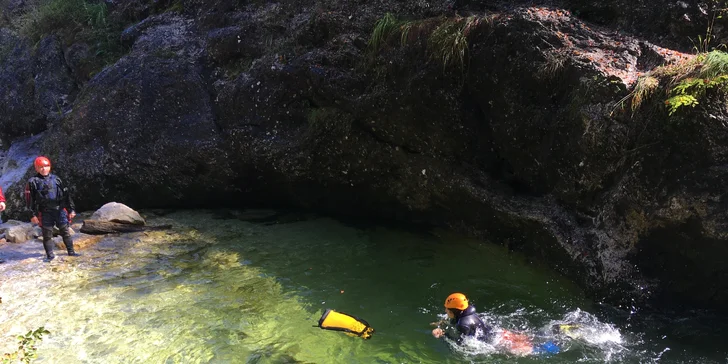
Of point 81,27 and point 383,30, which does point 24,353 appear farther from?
point 81,27

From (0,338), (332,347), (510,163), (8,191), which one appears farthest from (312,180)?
(8,191)

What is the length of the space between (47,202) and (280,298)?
4.03m

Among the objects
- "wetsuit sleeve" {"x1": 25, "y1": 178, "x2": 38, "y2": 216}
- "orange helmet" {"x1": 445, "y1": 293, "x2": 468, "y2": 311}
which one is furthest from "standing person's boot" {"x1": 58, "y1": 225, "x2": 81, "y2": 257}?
"orange helmet" {"x1": 445, "y1": 293, "x2": 468, "y2": 311}

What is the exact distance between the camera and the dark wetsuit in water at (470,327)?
5.50 meters

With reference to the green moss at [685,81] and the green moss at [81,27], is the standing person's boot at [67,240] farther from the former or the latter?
the green moss at [685,81]

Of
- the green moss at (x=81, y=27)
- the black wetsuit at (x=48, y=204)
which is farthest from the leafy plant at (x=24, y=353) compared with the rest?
the green moss at (x=81, y=27)

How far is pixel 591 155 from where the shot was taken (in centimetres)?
610

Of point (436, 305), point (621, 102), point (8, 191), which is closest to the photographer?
point (621, 102)

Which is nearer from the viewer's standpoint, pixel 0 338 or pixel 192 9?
pixel 0 338

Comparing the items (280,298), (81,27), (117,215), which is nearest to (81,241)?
(117,215)

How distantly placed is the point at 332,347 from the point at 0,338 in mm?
3645

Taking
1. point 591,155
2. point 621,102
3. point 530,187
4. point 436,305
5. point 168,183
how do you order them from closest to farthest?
point 621,102, point 591,155, point 436,305, point 530,187, point 168,183

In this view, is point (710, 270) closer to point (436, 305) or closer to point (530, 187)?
point (530, 187)

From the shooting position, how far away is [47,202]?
7547 millimetres
